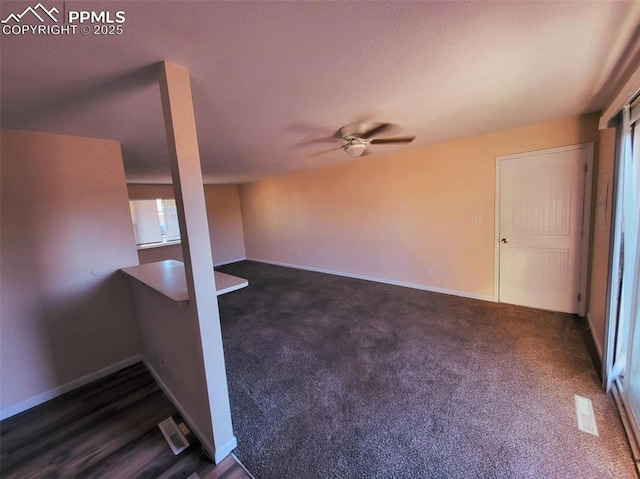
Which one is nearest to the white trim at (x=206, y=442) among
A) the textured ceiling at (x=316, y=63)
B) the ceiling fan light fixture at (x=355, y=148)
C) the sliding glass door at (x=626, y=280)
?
the textured ceiling at (x=316, y=63)

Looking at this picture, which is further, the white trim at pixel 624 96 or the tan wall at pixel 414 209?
the tan wall at pixel 414 209

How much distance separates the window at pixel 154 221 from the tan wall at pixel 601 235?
21.9ft

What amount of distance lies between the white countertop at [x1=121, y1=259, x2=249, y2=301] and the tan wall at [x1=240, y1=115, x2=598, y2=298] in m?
3.15

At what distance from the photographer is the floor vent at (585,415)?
61.5 inches

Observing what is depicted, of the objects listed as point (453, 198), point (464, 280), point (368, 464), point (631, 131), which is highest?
point (631, 131)

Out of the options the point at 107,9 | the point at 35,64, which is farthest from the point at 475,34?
the point at 35,64

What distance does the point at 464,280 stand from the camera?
145 inches

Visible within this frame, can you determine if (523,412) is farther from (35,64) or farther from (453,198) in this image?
(35,64)

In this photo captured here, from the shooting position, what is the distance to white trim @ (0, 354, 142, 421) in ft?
6.56

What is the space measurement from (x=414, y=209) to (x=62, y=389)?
4603mm

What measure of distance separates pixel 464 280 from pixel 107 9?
4.28 metres

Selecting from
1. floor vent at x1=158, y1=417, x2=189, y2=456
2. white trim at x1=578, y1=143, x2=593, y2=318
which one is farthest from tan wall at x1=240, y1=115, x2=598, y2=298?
floor vent at x1=158, y1=417, x2=189, y2=456

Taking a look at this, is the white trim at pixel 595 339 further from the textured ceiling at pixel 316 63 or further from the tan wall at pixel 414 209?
the textured ceiling at pixel 316 63

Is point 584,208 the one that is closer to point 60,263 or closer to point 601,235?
point 601,235
